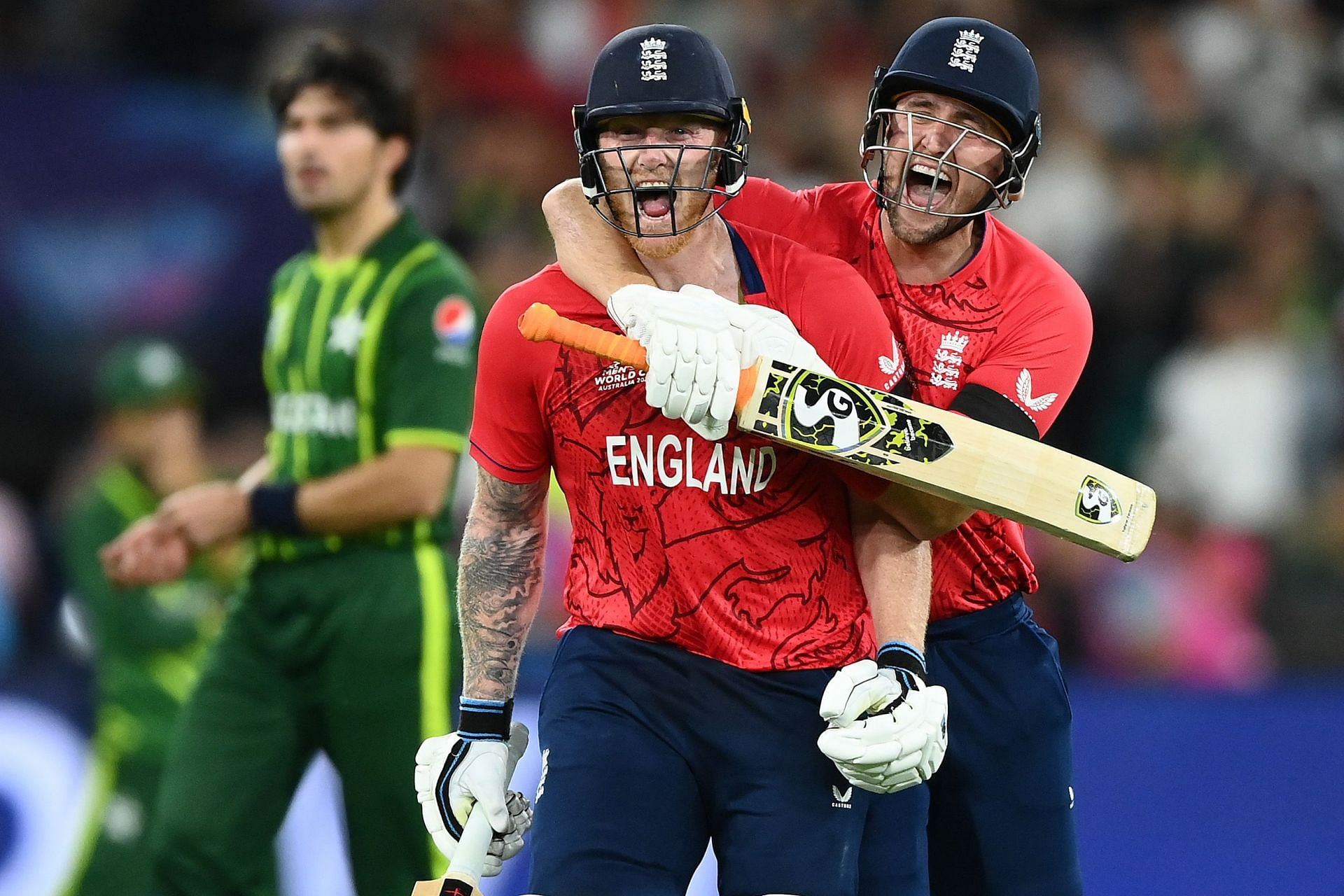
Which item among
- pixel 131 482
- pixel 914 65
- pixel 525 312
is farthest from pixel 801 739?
pixel 131 482

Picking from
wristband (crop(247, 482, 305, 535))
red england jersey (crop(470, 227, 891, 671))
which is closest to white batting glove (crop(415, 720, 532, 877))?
red england jersey (crop(470, 227, 891, 671))

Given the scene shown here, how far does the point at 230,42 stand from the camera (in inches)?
369

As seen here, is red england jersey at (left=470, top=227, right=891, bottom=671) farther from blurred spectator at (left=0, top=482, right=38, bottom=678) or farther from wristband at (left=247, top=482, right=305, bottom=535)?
blurred spectator at (left=0, top=482, right=38, bottom=678)

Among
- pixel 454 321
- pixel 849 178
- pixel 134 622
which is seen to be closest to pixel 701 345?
pixel 454 321

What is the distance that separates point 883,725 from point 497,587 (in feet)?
2.73

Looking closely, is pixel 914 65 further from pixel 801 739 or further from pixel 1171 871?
pixel 1171 871

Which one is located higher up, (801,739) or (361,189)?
(361,189)

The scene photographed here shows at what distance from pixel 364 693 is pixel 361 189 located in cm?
134

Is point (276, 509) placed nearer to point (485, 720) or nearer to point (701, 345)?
point (485, 720)

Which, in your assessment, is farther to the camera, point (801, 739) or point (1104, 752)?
point (1104, 752)

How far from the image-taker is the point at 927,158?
3482 millimetres

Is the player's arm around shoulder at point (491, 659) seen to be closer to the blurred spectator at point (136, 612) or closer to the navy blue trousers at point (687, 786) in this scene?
the navy blue trousers at point (687, 786)

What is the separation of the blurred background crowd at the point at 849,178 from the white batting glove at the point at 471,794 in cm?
347

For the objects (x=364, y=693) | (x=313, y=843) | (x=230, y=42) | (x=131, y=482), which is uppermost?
(x=230, y=42)
